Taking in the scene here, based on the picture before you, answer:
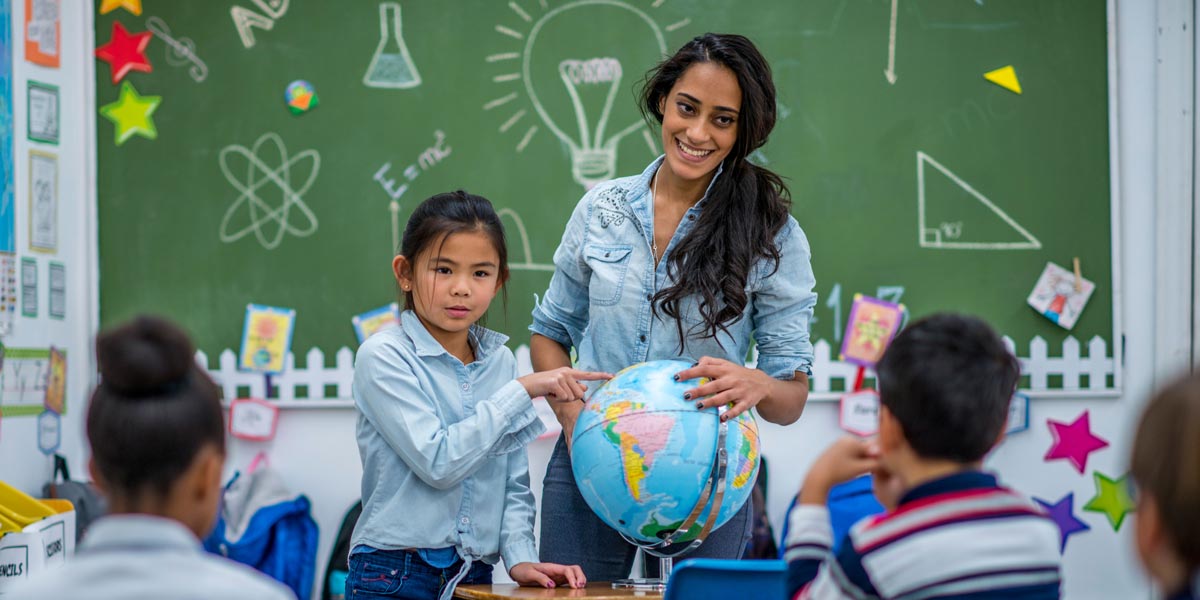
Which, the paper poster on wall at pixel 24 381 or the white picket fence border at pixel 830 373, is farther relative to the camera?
the white picket fence border at pixel 830 373

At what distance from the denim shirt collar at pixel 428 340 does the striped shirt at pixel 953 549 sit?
109 cm

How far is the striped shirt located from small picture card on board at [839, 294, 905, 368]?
10.1 ft

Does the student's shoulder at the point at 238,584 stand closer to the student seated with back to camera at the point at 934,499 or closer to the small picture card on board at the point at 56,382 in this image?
the student seated with back to camera at the point at 934,499

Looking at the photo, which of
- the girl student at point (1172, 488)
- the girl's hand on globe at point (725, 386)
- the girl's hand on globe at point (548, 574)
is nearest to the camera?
the girl student at point (1172, 488)

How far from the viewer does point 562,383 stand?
7.52 feet

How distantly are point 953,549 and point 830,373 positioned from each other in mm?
3166

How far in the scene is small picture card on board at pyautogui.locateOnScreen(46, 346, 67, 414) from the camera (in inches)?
177

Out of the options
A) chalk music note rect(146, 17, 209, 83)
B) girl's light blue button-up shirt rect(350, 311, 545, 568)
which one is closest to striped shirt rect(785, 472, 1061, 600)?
girl's light blue button-up shirt rect(350, 311, 545, 568)

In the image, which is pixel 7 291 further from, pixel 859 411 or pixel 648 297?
pixel 859 411

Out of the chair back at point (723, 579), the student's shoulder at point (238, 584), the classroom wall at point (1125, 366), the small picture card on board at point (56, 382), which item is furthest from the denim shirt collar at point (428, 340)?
the small picture card on board at point (56, 382)

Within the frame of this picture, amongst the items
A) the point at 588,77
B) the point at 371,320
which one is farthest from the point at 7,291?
the point at 588,77

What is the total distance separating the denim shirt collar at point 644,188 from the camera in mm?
2520

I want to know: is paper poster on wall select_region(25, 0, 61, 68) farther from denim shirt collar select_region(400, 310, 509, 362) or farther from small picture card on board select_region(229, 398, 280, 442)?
denim shirt collar select_region(400, 310, 509, 362)

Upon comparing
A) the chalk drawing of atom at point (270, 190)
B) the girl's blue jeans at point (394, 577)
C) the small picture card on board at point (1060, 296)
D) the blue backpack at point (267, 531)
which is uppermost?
the chalk drawing of atom at point (270, 190)
